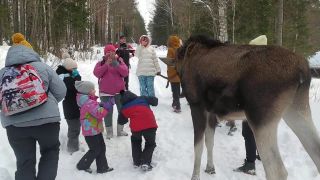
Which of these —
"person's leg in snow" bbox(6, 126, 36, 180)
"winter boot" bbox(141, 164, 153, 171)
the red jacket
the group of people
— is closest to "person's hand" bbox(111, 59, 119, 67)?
the group of people

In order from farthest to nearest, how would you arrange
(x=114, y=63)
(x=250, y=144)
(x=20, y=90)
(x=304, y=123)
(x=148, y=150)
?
(x=114, y=63), (x=148, y=150), (x=250, y=144), (x=304, y=123), (x=20, y=90)

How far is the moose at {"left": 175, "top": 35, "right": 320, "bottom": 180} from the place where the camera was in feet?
12.2

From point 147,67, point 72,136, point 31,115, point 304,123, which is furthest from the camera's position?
point 147,67

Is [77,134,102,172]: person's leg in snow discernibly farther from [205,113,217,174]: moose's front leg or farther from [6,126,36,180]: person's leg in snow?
[205,113,217,174]: moose's front leg

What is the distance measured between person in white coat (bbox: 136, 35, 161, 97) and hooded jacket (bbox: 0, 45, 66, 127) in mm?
4692

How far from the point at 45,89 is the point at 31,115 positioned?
30 centimetres

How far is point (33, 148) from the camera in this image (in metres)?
3.78

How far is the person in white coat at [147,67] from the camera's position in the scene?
8450 mm

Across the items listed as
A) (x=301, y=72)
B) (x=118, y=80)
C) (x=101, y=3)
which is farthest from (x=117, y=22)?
(x=301, y=72)

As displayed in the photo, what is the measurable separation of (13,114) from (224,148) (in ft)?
12.2

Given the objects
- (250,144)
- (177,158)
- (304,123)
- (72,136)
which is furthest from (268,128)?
(72,136)

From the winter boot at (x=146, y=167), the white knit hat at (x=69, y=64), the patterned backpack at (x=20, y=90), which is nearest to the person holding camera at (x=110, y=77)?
the white knit hat at (x=69, y=64)

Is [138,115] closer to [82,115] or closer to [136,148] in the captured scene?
[136,148]

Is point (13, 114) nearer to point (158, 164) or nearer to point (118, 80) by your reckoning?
point (158, 164)
